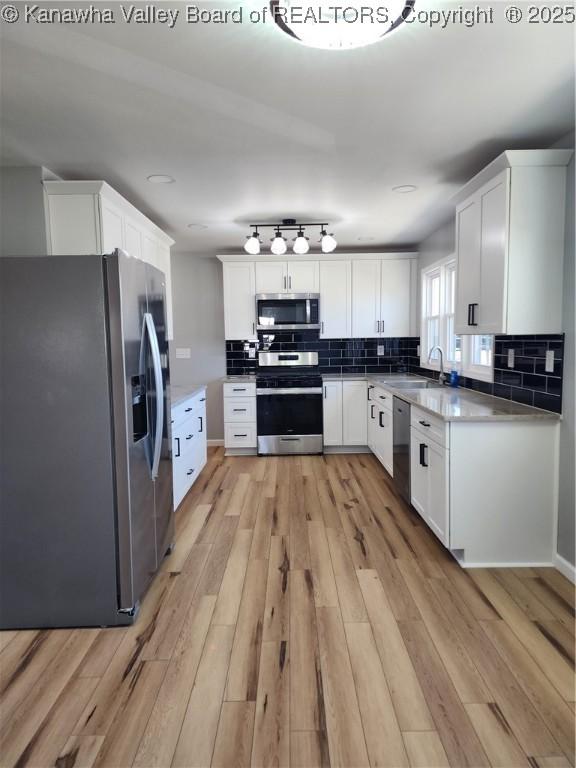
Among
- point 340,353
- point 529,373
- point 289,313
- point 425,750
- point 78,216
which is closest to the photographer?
point 425,750

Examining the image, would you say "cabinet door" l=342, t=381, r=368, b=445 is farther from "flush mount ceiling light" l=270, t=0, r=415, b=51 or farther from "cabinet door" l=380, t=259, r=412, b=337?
"flush mount ceiling light" l=270, t=0, r=415, b=51

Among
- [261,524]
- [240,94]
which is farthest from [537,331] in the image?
[261,524]

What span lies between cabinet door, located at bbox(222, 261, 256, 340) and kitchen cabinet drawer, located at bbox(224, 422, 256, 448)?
1.07 m

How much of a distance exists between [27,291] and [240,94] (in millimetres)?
1305

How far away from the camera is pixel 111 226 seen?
9.12ft

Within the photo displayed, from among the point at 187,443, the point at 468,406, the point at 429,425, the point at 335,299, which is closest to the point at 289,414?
the point at 335,299

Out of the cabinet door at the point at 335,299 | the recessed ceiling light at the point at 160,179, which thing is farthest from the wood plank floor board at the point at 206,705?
the cabinet door at the point at 335,299

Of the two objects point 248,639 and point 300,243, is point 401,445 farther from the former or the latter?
point 248,639

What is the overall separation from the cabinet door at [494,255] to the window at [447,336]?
68 cm

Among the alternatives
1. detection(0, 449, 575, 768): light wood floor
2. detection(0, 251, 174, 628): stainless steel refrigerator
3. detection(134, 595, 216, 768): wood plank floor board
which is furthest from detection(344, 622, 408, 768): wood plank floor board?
detection(0, 251, 174, 628): stainless steel refrigerator

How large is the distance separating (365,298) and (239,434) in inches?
87.0

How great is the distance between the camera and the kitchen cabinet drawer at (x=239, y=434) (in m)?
5.03

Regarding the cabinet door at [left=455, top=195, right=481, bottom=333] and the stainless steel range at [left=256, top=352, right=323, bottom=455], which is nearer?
the cabinet door at [left=455, top=195, right=481, bottom=333]

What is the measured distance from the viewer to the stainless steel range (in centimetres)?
496
